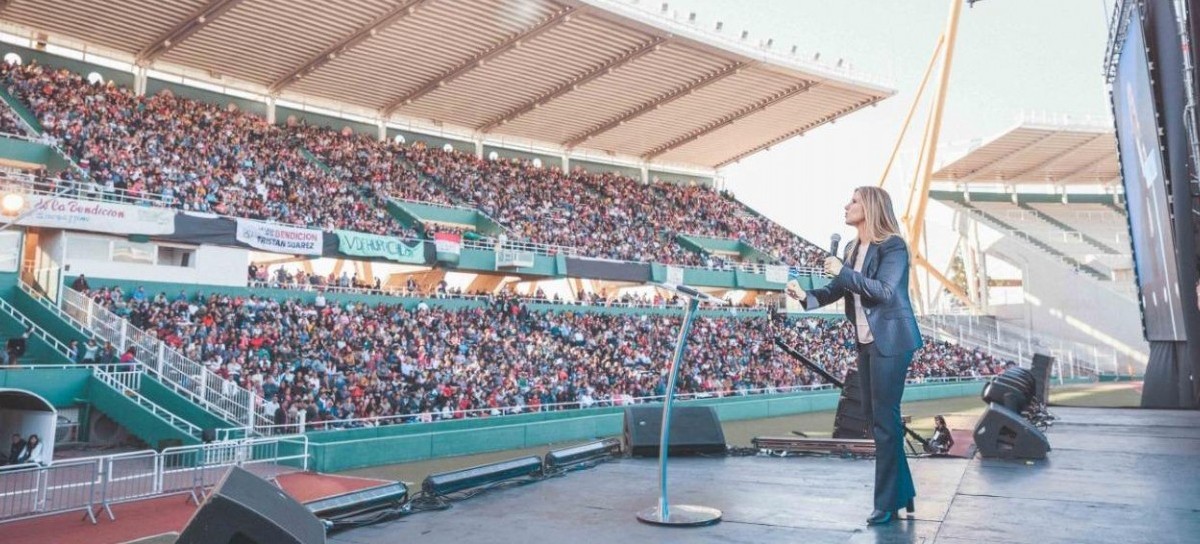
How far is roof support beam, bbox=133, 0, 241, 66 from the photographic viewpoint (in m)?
25.0

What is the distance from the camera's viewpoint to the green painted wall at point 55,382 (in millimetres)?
13812

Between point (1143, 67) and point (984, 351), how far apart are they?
3319 cm

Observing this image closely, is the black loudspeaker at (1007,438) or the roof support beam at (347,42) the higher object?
the roof support beam at (347,42)

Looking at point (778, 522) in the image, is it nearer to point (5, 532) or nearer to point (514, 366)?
point (5, 532)

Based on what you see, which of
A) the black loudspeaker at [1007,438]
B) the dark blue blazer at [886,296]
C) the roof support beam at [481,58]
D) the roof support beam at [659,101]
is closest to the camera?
the dark blue blazer at [886,296]

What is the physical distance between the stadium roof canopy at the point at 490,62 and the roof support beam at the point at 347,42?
0.22ft

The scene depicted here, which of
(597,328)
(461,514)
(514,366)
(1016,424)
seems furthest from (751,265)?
(461,514)

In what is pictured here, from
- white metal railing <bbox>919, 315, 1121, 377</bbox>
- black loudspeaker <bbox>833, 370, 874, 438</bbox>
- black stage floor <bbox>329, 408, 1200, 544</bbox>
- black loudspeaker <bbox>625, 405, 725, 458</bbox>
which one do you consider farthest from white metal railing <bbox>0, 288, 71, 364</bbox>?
white metal railing <bbox>919, 315, 1121, 377</bbox>

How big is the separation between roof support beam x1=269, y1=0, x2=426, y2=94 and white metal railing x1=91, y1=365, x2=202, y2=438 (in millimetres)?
15428

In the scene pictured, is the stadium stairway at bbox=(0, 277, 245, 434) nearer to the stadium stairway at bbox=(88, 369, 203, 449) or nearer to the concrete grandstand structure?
the stadium stairway at bbox=(88, 369, 203, 449)

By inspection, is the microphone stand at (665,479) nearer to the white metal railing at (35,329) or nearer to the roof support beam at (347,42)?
the white metal railing at (35,329)

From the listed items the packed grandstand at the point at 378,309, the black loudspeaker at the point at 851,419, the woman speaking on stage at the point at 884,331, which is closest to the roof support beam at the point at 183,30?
the packed grandstand at the point at 378,309

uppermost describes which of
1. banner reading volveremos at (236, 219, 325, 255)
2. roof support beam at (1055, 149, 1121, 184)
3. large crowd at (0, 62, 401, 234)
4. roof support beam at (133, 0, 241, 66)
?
roof support beam at (1055, 149, 1121, 184)

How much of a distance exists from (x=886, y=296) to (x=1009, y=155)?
53403 mm
